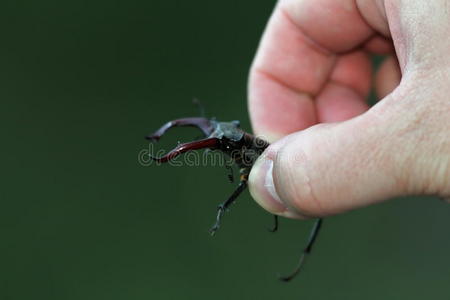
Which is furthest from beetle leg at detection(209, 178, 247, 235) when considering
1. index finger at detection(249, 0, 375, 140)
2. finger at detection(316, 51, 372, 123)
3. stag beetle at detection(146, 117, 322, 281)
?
finger at detection(316, 51, 372, 123)

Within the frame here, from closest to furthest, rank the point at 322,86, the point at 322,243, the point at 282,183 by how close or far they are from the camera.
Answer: the point at 282,183 → the point at 322,86 → the point at 322,243

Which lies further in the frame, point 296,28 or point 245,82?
point 245,82

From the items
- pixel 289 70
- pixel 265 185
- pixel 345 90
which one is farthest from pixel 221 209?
pixel 345 90

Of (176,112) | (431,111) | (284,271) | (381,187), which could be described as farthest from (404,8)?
(176,112)

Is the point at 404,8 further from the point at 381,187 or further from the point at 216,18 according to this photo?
the point at 216,18

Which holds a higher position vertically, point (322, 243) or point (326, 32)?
point (326, 32)
